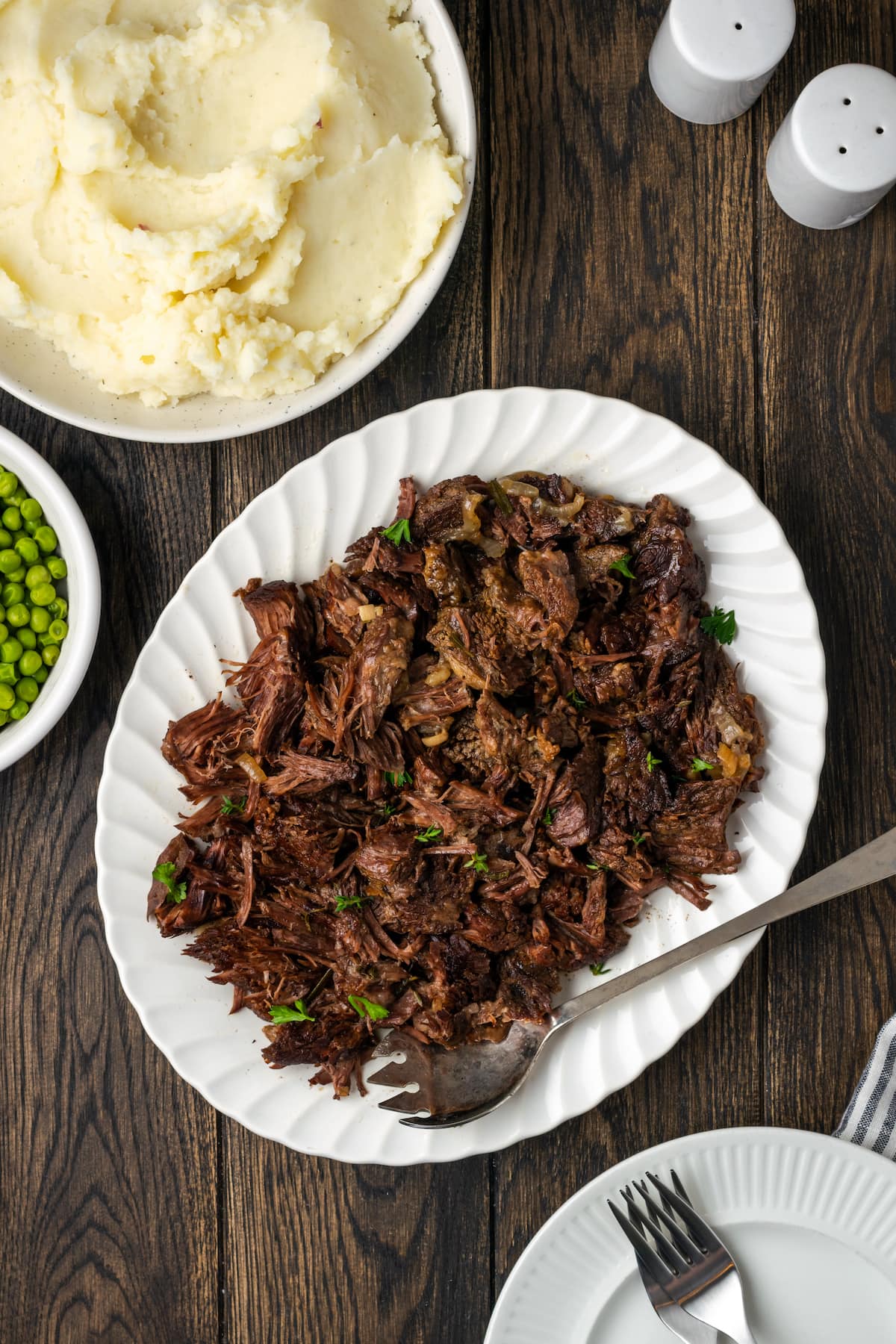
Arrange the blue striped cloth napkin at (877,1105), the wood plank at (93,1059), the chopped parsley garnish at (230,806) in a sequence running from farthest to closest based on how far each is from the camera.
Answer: the wood plank at (93,1059), the blue striped cloth napkin at (877,1105), the chopped parsley garnish at (230,806)

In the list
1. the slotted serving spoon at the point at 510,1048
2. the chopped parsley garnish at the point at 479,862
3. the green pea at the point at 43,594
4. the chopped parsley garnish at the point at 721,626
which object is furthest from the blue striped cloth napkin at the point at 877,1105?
the green pea at the point at 43,594

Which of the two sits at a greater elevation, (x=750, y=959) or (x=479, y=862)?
(x=479, y=862)

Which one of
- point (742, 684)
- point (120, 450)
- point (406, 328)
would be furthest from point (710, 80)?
point (120, 450)

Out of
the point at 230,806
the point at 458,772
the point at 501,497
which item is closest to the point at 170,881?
the point at 230,806

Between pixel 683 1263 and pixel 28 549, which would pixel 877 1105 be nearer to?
pixel 683 1263

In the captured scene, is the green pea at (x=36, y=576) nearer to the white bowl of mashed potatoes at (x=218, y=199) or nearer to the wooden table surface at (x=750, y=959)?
the wooden table surface at (x=750, y=959)

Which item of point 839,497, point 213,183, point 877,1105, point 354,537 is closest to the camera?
point 213,183
